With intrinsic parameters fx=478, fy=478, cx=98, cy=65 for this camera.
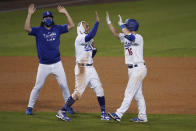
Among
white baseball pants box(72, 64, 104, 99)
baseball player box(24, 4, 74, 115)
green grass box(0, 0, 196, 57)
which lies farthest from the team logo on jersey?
green grass box(0, 0, 196, 57)

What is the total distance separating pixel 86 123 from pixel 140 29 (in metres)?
12.7

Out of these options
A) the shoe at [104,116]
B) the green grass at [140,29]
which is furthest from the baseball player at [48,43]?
the green grass at [140,29]

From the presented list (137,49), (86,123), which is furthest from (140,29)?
(86,123)

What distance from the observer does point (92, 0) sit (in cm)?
2959

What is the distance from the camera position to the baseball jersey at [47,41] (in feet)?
33.8

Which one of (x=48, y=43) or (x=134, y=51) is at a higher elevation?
(x=48, y=43)

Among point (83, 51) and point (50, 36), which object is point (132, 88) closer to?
point (83, 51)

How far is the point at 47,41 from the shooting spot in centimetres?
1031

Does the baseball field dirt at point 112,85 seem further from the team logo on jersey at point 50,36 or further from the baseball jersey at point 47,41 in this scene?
the team logo on jersey at point 50,36

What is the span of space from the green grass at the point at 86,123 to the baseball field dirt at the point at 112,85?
676mm

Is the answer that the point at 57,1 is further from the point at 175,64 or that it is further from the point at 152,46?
the point at 175,64

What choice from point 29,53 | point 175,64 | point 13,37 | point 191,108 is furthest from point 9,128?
point 13,37

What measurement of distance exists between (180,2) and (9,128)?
19243mm

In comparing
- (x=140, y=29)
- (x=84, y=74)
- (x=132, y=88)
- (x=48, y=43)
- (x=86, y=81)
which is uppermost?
(x=140, y=29)
